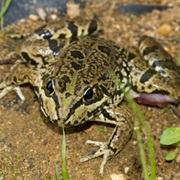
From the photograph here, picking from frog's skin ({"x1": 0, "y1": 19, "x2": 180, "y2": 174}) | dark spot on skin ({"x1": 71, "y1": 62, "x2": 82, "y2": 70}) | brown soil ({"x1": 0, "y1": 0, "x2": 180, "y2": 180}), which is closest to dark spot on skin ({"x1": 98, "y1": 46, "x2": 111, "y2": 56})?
frog's skin ({"x1": 0, "y1": 19, "x2": 180, "y2": 174})

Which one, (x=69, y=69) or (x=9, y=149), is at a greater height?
(x=69, y=69)

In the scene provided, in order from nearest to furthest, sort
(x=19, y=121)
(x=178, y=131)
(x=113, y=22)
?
1. (x=178, y=131)
2. (x=19, y=121)
3. (x=113, y=22)

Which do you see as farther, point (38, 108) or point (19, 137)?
point (38, 108)

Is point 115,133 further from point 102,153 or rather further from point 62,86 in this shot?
point 62,86

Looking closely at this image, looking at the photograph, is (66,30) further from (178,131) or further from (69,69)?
(178,131)

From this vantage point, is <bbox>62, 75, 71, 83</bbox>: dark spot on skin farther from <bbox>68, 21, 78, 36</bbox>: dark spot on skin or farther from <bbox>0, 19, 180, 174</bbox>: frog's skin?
<bbox>68, 21, 78, 36</bbox>: dark spot on skin

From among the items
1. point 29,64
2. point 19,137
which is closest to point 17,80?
point 29,64

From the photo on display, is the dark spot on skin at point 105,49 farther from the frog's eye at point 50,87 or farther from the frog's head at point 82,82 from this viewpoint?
the frog's eye at point 50,87
